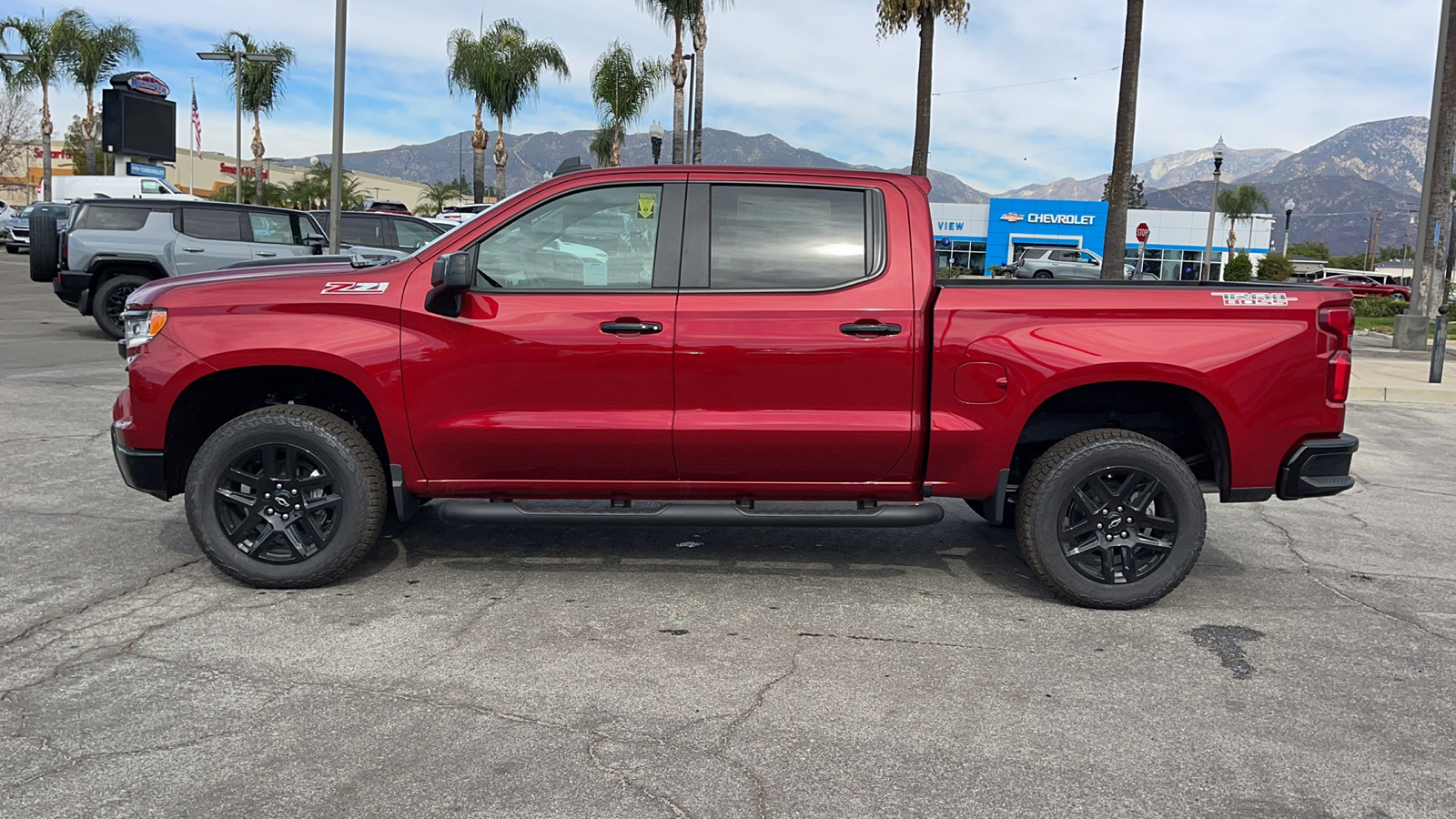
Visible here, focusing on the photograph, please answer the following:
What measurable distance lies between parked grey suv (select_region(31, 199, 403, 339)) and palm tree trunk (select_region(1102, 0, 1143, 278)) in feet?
41.1

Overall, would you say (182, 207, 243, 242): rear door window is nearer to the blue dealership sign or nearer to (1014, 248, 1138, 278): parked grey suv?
(1014, 248, 1138, 278): parked grey suv

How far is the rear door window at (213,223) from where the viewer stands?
15.1 m

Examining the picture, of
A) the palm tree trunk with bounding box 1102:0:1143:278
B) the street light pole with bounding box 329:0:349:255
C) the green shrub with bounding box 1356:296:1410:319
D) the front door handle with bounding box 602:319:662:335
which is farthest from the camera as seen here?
the green shrub with bounding box 1356:296:1410:319

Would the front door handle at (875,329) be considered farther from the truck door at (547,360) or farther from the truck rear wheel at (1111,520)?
the truck rear wheel at (1111,520)

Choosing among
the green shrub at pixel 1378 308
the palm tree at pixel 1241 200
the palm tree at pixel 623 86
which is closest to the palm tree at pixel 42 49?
the palm tree at pixel 623 86

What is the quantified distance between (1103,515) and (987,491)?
51 cm

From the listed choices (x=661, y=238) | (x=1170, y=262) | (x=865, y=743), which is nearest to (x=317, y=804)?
(x=865, y=743)

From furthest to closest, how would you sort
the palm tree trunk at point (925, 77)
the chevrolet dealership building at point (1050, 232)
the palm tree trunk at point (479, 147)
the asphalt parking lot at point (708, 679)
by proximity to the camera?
the chevrolet dealership building at point (1050, 232)
the palm tree trunk at point (479, 147)
the palm tree trunk at point (925, 77)
the asphalt parking lot at point (708, 679)

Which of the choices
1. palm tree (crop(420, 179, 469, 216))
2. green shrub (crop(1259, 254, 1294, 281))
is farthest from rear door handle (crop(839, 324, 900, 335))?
palm tree (crop(420, 179, 469, 216))

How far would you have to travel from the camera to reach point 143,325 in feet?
16.3

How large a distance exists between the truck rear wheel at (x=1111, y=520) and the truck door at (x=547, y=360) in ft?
5.47

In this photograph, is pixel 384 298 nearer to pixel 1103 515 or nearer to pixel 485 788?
pixel 485 788

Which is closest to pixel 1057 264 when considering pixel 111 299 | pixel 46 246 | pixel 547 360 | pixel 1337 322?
pixel 111 299

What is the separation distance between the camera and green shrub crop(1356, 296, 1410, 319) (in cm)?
3042
